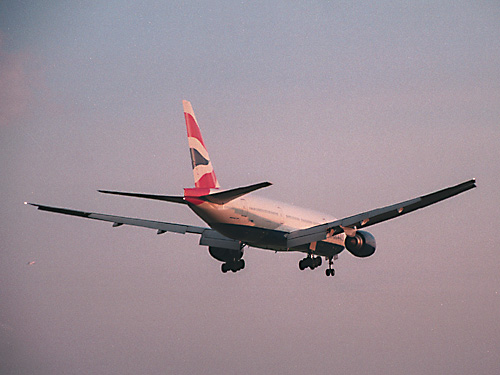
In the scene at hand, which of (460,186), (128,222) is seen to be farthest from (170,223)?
(460,186)

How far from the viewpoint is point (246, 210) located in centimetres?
4766

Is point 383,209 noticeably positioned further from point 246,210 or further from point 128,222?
point 128,222

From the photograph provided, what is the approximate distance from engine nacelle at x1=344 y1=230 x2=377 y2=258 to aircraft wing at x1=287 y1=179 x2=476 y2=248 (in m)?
1.18

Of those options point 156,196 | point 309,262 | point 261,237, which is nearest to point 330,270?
point 309,262

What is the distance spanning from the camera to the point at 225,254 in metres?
54.9

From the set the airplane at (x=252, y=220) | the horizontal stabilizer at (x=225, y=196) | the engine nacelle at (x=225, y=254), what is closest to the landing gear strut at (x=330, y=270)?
the airplane at (x=252, y=220)

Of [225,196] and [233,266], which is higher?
[225,196]

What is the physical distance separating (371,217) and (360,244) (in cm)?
825

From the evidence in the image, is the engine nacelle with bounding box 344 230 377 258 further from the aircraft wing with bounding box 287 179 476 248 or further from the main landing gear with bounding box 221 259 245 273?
the main landing gear with bounding box 221 259 245 273

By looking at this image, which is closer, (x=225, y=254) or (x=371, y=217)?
(x=371, y=217)

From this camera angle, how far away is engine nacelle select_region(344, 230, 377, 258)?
175 ft

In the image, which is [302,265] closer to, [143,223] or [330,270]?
[330,270]

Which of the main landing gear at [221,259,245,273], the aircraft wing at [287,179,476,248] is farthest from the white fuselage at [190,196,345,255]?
the main landing gear at [221,259,245,273]

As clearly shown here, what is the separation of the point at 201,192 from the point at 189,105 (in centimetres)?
800
